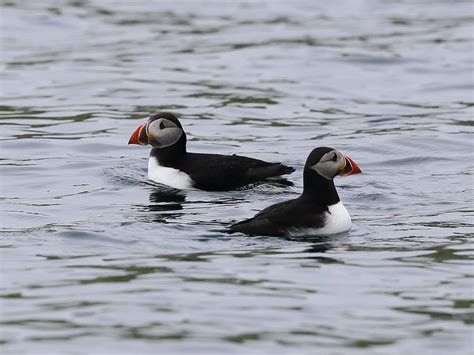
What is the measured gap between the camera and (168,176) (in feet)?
44.2

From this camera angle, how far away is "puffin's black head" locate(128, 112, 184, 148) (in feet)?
45.3

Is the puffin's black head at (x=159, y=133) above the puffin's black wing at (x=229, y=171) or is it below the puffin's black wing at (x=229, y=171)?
above

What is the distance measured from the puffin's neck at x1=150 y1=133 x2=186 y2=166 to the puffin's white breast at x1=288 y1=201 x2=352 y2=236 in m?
3.16

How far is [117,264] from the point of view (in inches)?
377

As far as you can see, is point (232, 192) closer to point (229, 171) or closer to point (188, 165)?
point (229, 171)

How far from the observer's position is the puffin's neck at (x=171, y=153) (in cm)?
1374

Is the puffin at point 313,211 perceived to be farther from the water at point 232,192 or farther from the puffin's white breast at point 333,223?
the water at point 232,192

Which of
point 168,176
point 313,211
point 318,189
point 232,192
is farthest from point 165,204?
point 313,211

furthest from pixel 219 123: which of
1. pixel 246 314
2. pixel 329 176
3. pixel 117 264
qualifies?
pixel 246 314

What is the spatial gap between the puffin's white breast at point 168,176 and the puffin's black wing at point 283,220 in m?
2.66

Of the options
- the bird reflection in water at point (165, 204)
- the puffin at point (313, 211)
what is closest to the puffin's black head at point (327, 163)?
the puffin at point (313, 211)

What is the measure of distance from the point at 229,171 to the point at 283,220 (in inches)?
106

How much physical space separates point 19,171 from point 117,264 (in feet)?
17.2

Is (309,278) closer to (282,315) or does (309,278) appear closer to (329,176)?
(282,315)
